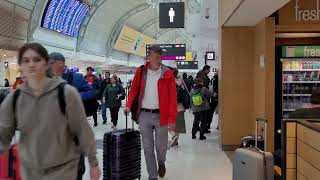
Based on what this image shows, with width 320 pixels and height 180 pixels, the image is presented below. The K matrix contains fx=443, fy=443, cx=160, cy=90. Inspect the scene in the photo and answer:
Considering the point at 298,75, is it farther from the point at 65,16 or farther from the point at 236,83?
the point at 65,16

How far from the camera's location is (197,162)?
22.3 ft

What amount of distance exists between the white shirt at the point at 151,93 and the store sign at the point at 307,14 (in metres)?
3.36

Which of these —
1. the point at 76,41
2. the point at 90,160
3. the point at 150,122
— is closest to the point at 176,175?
the point at 150,122

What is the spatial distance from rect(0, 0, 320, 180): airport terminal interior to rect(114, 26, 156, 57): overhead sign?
514 inches

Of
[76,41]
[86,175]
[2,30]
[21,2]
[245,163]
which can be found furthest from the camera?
[76,41]

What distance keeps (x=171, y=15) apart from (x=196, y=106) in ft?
19.6

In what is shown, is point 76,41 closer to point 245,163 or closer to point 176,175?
point 176,175

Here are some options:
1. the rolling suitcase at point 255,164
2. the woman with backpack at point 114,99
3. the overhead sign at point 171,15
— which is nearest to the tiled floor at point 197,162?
the rolling suitcase at point 255,164

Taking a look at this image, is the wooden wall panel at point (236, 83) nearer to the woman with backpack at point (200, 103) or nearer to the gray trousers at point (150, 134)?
the woman with backpack at point (200, 103)

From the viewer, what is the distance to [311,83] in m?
8.47

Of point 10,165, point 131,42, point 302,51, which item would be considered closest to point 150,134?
point 10,165

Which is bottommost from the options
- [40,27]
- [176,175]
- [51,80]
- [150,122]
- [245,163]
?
A: [176,175]

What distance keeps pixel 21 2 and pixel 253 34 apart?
9.62 metres

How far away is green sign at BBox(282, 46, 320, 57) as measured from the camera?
7953mm
